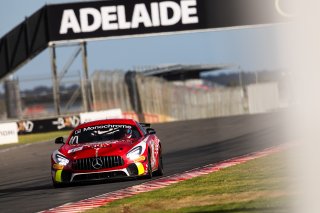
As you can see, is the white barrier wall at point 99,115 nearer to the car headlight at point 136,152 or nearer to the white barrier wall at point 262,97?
the car headlight at point 136,152

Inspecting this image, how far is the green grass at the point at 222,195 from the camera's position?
1040 centimetres

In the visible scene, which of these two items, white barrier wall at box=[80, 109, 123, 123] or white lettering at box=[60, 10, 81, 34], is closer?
white barrier wall at box=[80, 109, 123, 123]

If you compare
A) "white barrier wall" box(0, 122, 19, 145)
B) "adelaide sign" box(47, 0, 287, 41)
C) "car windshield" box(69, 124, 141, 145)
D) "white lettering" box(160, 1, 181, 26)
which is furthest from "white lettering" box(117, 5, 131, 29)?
"car windshield" box(69, 124, 141, 145)

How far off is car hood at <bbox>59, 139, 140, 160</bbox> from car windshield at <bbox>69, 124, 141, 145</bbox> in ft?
1.04

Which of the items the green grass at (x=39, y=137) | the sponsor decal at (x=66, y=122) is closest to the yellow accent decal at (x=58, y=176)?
the green grass at (x=39, y=137)

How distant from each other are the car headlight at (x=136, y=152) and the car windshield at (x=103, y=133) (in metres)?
0.71

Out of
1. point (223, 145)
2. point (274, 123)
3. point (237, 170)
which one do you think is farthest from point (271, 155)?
point (274, 123)

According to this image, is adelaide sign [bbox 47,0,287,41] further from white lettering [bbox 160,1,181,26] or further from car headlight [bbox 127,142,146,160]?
car headlight [bbox 127,142,146,160]

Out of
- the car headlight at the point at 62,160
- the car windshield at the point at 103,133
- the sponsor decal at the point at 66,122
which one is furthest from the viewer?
the sponsor decal at the point at 66,122

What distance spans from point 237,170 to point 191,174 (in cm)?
76

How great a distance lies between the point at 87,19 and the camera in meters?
42.8

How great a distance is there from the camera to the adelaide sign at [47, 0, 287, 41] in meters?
42.4

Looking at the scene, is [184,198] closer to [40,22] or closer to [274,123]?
[274,123]

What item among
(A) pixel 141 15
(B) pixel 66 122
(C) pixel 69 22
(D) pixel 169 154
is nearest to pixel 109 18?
(A) pixel 141 15
